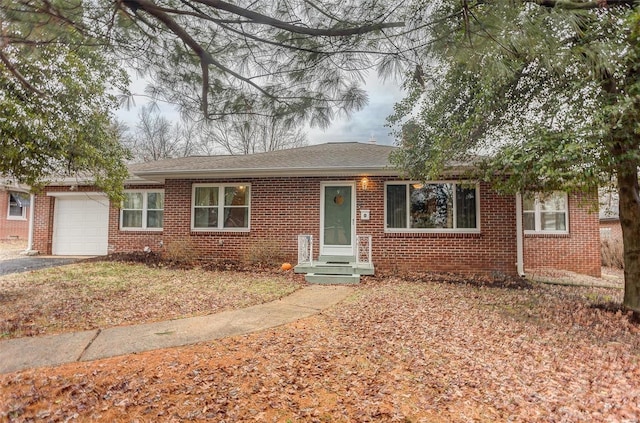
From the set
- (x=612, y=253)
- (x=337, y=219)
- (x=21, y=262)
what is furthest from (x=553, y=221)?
(x=21, y=262)

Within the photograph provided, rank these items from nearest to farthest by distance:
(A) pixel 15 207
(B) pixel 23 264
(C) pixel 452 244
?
(C) pixel 452 244, (B) pixel 23 264, (A) pixel 15 207

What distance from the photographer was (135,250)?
A: 11.6 m

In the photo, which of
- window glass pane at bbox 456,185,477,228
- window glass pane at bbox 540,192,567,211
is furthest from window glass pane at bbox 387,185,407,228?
window glass pane at bbox 540,192,567,211

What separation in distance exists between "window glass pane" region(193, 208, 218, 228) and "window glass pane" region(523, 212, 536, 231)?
31.6 feet

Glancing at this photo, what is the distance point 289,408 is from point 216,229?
786cm

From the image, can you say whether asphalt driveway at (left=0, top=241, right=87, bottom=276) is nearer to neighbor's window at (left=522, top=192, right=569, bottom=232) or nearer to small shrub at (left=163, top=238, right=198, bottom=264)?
small shrub at (left=163, top=238, right=198, bottom=264)

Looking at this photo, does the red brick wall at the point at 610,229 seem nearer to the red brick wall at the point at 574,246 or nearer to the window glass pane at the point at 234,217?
the red brick wall at the point at 574,246

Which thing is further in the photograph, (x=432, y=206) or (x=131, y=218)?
(x=131, y=218)

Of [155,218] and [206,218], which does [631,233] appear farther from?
[155,218]

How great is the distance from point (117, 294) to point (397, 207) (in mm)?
6740

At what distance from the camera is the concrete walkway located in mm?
3494

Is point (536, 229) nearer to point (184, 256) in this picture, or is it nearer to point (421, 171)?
point (421, 171)

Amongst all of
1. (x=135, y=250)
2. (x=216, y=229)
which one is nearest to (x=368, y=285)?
(x=216, y=229)

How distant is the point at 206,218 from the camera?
395 inches
